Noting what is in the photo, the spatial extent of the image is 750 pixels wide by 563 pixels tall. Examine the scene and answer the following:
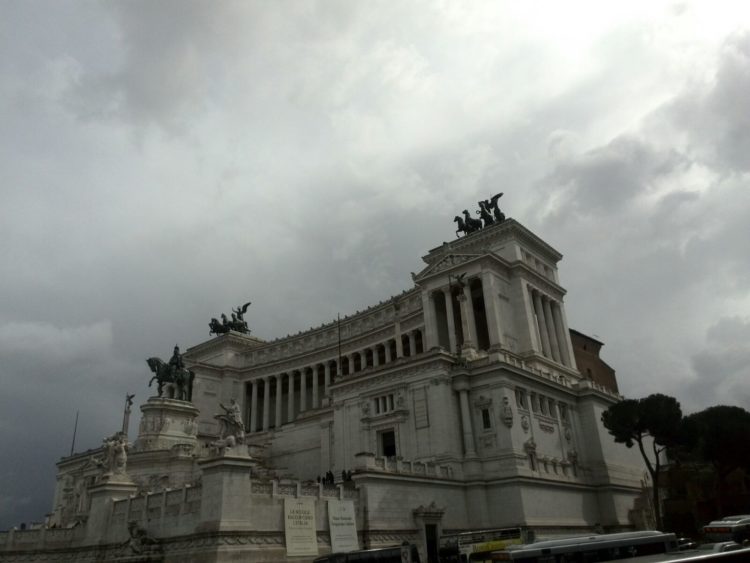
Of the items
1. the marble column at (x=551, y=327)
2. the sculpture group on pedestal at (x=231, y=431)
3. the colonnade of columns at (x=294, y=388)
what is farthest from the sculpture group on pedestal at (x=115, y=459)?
the marble column at (x=551, y=327)

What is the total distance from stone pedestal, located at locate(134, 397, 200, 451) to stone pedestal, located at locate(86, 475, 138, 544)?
79.4ft

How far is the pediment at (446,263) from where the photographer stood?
65500 mm

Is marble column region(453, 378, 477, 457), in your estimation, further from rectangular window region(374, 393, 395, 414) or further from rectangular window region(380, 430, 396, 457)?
rectangular window region(380, 430, 396, 457)

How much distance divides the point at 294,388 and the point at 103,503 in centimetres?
5634

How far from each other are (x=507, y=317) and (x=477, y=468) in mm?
22629

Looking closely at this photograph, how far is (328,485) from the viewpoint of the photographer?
1383 inches

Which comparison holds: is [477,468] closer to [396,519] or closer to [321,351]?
[396,519]

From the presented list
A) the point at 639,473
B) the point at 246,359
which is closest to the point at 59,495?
the point at 246,359

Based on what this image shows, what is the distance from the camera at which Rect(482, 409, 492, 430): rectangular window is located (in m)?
46.5

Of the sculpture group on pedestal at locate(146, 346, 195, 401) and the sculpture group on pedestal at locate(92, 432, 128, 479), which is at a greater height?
the sculpture group on pedestal at locate(146, 346, 195, 401)

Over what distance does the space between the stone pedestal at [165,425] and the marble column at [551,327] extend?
41873mm

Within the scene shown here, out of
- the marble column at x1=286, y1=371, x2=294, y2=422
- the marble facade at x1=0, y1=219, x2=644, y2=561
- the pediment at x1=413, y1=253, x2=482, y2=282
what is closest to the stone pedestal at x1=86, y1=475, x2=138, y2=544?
the marble facade at x1=0, y1=219, x2=644, y2=561

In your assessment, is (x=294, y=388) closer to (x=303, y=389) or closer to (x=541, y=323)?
(x=303, y=389)

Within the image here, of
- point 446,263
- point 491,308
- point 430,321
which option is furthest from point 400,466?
point 446,263
